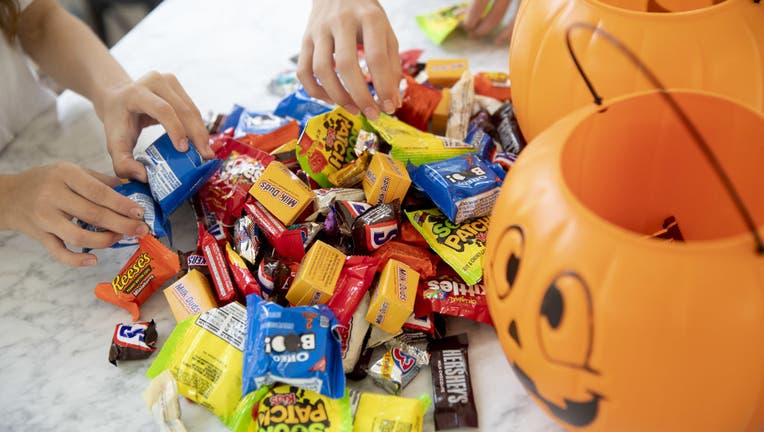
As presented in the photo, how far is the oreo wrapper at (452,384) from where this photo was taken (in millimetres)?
724

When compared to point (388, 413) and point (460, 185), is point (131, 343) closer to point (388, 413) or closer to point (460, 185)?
point (388, 413)

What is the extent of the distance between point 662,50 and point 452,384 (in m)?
0.44

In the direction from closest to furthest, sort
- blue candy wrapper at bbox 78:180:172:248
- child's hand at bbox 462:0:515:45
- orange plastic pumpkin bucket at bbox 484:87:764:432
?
orange plastic pumpkin bucket at bbox 484:87:764:432, blue candy wrapper at bbox 78:180:172:248, child's hand at bbox 462:0:515:45

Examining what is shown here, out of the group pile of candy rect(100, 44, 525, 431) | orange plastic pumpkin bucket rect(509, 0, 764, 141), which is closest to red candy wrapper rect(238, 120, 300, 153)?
pile of candy rect(100, 44, 525, 431)

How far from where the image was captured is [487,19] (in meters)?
1.30

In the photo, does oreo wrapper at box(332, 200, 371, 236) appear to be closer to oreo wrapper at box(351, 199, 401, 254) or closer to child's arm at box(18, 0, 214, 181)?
oreo wrapper at box(351, 199, 401, 254)

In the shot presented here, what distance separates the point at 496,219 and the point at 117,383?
20.2 inches

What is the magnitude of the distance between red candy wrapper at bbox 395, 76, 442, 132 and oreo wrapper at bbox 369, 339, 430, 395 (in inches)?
16.0

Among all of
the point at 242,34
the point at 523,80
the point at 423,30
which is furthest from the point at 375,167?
the point at 242,34

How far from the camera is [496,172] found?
912 mm

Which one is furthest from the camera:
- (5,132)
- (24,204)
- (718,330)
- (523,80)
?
(5,132)

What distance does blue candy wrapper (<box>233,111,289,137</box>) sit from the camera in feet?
3.54

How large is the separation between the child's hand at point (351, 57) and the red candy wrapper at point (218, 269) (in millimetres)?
278

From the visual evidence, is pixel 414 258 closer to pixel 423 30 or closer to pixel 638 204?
pixel 638 204
